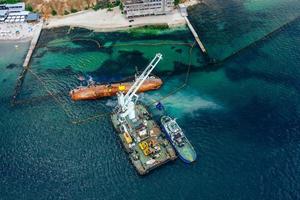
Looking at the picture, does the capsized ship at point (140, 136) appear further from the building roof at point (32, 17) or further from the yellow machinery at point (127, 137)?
the building roof at point (32, 17)

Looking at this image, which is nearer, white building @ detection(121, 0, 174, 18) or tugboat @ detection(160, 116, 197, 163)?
tugboat @ detection(160, 116, 197, 163)

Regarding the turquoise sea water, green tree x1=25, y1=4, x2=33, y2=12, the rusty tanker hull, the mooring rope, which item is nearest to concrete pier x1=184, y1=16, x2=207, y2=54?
the turquoise sea water

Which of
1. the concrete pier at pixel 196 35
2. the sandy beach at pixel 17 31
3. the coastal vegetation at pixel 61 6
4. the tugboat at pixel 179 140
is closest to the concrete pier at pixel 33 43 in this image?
the sandy beach at pixel 17 31

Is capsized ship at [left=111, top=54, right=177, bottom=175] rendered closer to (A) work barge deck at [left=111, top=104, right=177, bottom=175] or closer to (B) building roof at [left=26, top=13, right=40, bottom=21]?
(A) work barge deck at [left=111, top=104, right=177, bottom=175]

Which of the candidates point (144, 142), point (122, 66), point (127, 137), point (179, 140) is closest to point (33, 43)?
point (122, 66)

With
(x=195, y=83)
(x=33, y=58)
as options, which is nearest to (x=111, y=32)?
(x=33, y=58)

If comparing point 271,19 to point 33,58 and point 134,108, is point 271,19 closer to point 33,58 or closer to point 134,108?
point 134,108
